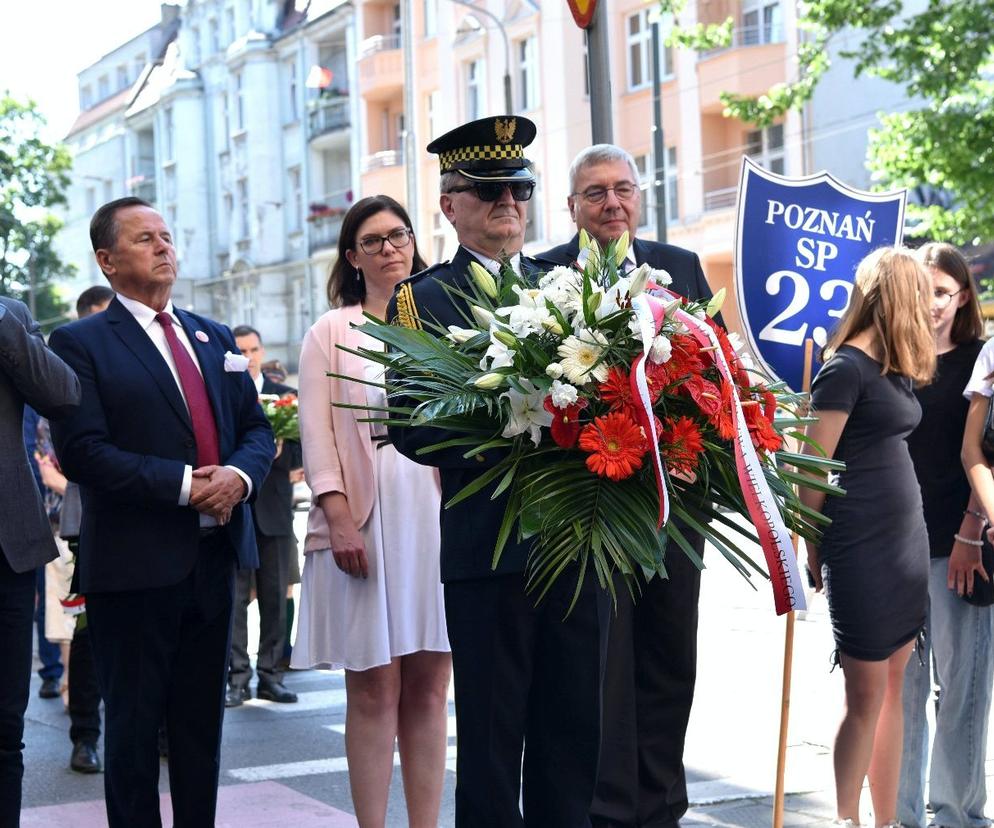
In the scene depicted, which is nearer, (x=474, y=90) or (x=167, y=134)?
(x=474, y=90)

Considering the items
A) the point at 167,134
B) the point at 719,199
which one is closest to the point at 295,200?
the point at 167,134

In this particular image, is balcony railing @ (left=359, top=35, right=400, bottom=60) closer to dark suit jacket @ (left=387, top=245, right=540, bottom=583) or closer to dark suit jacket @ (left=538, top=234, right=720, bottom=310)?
dark suit jacket @ (left=538, top=234, right=720, bottom=310)

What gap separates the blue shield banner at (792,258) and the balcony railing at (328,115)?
49.0m

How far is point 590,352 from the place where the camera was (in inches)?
147

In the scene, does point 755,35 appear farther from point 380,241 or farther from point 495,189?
point 495,189

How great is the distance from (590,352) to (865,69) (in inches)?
667

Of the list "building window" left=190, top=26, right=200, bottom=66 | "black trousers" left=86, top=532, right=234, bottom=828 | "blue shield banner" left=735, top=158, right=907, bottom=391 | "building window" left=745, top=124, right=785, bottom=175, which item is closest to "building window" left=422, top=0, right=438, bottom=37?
"building window" left=745, top=124, right=785, bottom=175

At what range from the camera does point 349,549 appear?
523 cm

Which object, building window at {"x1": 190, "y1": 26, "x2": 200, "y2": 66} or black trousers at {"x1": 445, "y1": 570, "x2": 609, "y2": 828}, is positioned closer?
black trousers at {"x1": 445, "y1": 570, "x2": 609, "y2": 828}

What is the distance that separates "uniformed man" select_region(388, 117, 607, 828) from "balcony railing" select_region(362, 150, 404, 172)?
152 feet

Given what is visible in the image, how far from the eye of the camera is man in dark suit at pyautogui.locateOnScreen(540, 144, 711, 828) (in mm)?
4984

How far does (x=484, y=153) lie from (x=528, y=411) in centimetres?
95

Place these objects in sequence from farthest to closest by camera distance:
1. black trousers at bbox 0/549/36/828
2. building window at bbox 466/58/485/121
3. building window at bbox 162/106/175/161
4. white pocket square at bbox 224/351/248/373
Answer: building window at bbox 162/106/175/161 < building window at bbox 466/58/485/121 < white pocket square at bbox 224/351/248/373 < black trousers at bbox 0/549/36/828

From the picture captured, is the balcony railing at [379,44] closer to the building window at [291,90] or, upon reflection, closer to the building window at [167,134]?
the building window at [291,90]
